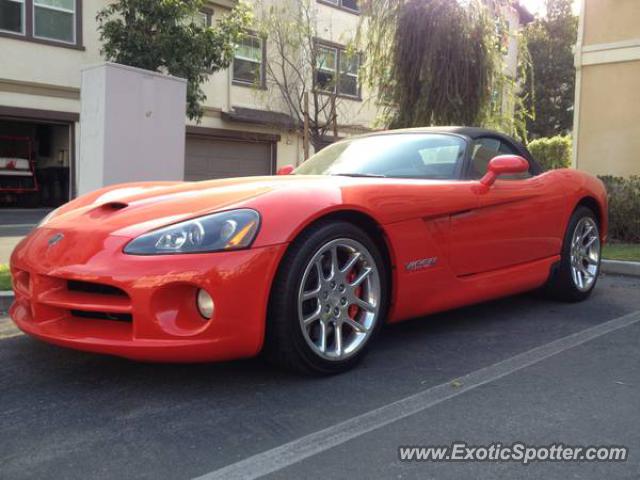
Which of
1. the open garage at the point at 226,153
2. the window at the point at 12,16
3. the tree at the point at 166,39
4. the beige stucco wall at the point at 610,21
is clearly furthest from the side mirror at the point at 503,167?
the open garage at the point at 226,153

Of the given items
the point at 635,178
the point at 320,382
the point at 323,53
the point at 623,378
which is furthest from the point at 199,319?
the point at 323,53

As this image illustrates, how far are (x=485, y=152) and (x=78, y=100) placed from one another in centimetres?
1239

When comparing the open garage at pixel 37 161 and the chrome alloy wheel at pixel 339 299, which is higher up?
the open garage at pixel 37 161

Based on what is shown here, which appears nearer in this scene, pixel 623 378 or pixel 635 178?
pixel 623 378

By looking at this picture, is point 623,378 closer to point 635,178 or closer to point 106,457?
point 106,457

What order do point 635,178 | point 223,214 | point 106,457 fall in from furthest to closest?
1. point 635,178
2. point 223,214
3. point 106,457

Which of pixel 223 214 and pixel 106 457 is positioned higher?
pixel 223 214

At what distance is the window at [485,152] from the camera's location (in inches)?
164

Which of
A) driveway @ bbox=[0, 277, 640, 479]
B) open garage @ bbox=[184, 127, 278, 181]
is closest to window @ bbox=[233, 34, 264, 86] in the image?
open garage @ bbox=[184, 127, 278, 181]

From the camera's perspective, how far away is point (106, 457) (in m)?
2.25

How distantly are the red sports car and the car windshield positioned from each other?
0.01 meters

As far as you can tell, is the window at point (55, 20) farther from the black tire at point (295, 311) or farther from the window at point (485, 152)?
the black tire at point (295, 311)

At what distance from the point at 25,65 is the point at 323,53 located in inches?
267

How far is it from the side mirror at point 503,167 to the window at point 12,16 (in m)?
12.7
